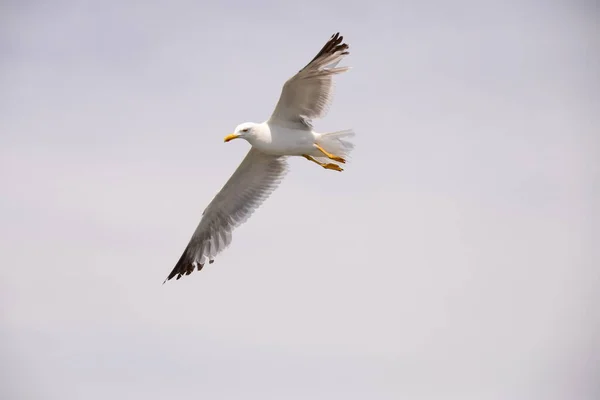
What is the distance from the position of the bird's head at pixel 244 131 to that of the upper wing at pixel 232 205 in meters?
1.00

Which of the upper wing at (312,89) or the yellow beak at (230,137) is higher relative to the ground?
the upper wing at (312,89)

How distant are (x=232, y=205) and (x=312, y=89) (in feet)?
9.84

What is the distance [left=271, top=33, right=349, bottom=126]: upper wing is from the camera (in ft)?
42.3

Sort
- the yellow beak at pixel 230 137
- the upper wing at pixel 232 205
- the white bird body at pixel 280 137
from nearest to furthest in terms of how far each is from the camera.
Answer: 1. the yellow beak at pixel 230 137
2. the white bird body at pixel 280 137
3. the upper wing at pixel 232 205

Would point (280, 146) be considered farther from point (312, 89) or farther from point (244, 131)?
point (312, 89)

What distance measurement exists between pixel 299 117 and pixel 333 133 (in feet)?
1.67

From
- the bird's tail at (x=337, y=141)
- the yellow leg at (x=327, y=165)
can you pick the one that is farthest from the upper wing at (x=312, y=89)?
the yellow leg at (x=327, y=165)

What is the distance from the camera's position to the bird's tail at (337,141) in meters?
13.6

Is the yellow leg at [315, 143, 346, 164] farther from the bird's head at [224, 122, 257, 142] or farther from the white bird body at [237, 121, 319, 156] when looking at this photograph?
the bird's head at [224, 122, 257, 142]

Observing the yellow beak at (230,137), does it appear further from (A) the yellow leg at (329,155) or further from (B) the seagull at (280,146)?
(A) the yellow leg at (329,155)

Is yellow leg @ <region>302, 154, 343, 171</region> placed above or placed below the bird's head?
below

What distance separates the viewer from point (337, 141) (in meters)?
13.6

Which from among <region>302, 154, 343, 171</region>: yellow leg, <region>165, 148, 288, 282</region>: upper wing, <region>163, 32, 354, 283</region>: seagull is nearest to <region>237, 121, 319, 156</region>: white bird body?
<region>163, 32, 354, 283</region>: seagull

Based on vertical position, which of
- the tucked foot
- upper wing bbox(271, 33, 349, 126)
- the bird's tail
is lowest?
the tucked foot
